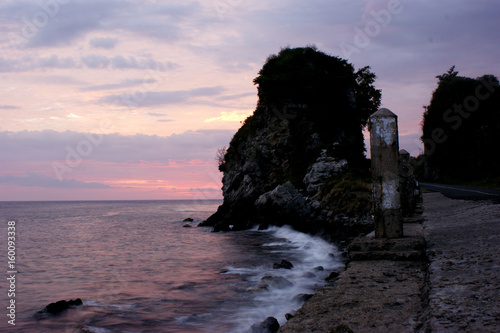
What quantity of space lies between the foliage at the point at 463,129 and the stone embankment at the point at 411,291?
4135 centimetres

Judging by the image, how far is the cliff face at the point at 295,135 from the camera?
87.8 feet

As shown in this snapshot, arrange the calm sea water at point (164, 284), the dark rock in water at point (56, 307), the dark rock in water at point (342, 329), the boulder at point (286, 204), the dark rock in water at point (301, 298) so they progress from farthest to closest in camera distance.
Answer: the boulder at point (286, 204) → the dark rock in water at point (56, 307) → the dark rock in water at point (301, 298) → the calm sea water at point (164, 284) → the dark rock in water at point (342, 329)

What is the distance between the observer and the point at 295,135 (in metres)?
30.4

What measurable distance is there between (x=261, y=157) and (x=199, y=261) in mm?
16006

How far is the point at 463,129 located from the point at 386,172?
4712cm

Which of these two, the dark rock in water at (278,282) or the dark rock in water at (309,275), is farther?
the dark rock in water at (309,275)

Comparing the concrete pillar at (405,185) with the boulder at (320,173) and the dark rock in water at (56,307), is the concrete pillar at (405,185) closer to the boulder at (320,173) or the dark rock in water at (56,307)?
the dark rock in water at (56,307)

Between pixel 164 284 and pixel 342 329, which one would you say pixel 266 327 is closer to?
pixel 342 329

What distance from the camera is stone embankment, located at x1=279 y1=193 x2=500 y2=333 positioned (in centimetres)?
302

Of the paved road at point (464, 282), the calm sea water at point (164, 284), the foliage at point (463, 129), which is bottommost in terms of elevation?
the calm sea water at point (164, 284)

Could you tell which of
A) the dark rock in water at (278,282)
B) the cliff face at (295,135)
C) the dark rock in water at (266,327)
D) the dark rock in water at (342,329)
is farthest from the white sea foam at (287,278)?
the cliff face at (295,135)

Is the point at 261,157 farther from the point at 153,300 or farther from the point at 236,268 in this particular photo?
the point at 153,300

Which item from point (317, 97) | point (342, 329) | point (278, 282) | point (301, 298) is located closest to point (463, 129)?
point (317, 97)

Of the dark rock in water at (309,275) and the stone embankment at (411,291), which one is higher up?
the stone embankment at (411,291)
